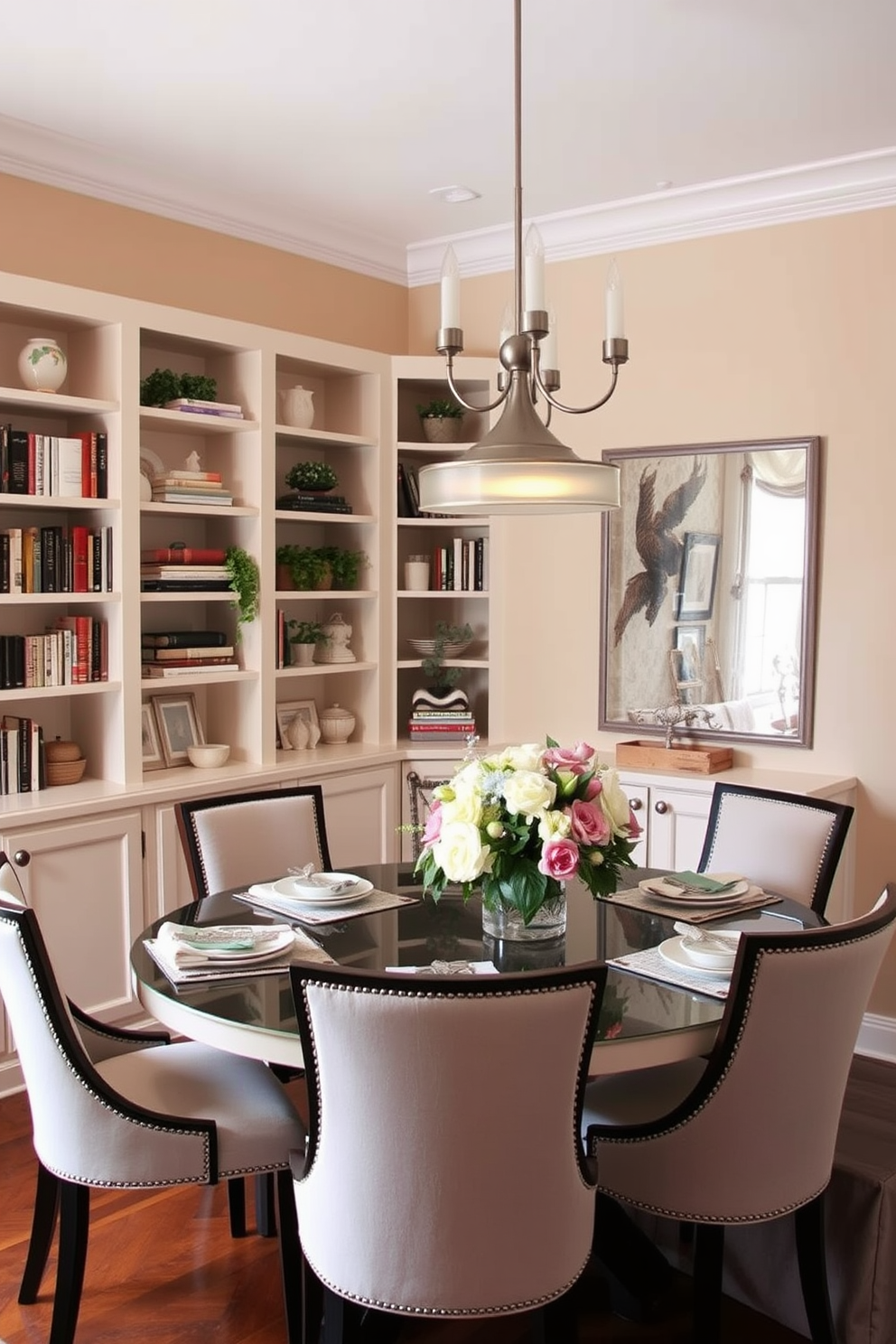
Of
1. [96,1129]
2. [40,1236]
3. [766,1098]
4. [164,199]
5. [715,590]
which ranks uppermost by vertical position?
[164,199]

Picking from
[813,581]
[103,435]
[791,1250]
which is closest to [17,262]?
[103,435]

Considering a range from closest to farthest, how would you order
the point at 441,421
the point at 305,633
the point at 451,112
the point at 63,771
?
the point at 451,112 → the point at 63,771 → the point at 305,633 → the point at 441,421

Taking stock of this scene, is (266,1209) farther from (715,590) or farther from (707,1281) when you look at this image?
(715,590)

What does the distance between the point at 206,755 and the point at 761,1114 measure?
2.54 meters

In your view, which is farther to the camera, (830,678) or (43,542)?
(830,678)

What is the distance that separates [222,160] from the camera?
3.94 meters

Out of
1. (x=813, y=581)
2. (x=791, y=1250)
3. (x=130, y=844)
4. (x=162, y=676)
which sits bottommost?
(x=791, y=1250)

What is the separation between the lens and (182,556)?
4.10 m

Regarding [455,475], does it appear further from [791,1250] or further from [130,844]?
[130,844]

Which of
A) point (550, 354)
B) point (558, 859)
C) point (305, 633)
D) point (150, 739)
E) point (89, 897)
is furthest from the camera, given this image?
point (305, 633)

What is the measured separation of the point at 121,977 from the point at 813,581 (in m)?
2.59

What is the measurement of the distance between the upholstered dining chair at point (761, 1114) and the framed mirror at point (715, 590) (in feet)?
6.57

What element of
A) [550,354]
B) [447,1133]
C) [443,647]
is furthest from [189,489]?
[447,1133]

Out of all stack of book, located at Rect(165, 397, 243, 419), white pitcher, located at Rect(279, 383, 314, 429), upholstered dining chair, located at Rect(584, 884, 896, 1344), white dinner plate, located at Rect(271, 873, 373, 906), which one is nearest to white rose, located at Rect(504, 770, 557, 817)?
upholstered dining chair, located at Rect(584, 884, 896, 1344)
